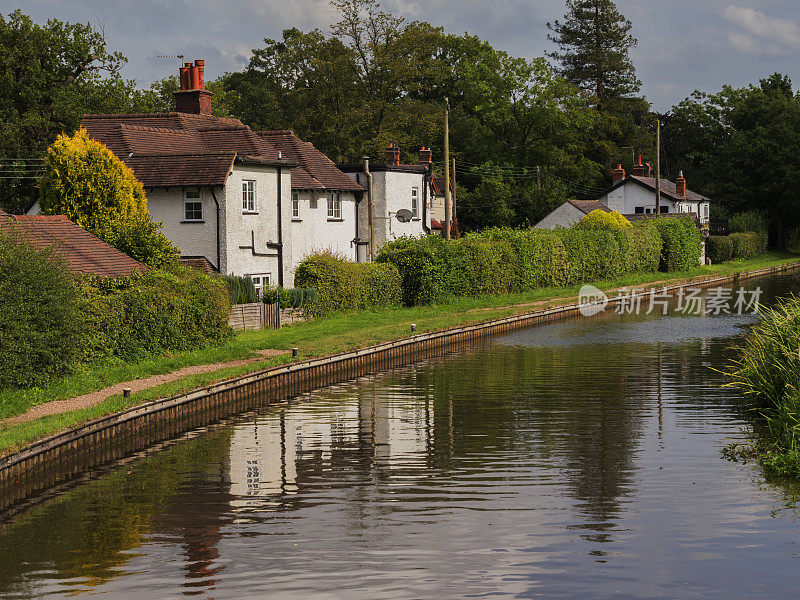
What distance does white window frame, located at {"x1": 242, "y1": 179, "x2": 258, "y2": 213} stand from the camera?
144ft

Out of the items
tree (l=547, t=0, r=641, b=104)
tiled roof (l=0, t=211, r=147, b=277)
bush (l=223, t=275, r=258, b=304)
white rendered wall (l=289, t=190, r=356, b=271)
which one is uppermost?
tree (l=547, t=0, r=641, b=104)

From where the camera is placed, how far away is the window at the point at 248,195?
144 ft

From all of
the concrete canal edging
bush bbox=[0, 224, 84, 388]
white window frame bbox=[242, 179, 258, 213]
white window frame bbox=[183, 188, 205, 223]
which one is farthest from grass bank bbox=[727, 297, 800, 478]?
white window frame bbox=[183, 188, 205, 223]

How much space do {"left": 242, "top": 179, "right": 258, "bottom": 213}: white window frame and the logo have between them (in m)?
16.5

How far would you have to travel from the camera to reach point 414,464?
19.2 meters

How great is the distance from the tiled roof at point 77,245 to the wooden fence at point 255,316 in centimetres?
369

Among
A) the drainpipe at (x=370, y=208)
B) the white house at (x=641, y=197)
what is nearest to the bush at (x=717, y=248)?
the white house at (x=641, y=197)

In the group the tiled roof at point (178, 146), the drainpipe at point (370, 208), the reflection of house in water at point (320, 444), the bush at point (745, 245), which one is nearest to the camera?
the reflection of house in water at point (320, 444)

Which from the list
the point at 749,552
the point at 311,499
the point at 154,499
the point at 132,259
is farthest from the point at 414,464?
the point at 132,259

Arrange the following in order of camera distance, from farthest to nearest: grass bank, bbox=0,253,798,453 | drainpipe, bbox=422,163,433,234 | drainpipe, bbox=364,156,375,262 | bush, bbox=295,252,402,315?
drainpipe, bbox=422,163,433,234 < drainpipe, bbox=364,156,375,262 < bush, bbox=295,252,402,315 < grass bank, bbox=0,253,798,453

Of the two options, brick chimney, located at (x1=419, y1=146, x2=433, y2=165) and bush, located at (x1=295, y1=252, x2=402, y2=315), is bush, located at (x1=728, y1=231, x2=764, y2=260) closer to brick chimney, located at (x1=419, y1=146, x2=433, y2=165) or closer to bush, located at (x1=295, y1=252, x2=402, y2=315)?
brick chimney, located at (x1=419, y1=146, x2=433, y2=165)

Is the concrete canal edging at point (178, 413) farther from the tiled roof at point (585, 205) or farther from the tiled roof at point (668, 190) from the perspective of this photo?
the tiled roof at point (668, 190)

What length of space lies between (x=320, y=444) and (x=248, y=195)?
2458cm

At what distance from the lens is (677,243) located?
74.1 metres
